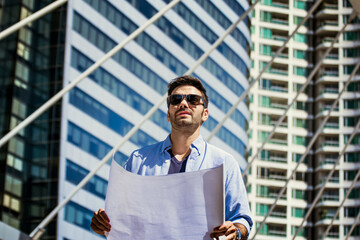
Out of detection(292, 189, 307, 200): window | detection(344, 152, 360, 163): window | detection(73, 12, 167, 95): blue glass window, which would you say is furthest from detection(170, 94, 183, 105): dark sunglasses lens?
detection(292, 189, 307, 200): window

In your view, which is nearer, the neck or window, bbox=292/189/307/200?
the neck

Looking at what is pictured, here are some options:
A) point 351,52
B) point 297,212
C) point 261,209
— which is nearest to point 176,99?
point 261,209

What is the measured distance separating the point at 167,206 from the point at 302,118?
52004 mm

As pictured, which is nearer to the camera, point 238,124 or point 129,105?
point 129,105

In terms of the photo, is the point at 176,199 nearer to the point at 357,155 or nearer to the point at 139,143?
the point at 139,143

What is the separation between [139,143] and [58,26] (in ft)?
23.9

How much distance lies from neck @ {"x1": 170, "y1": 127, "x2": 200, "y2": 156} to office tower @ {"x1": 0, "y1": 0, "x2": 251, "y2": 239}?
3178 centimetres

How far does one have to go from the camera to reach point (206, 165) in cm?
158

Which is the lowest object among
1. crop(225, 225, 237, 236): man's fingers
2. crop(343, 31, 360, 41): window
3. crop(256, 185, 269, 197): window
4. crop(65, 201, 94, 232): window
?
crop(225, 225, 237, 236): man's fingers

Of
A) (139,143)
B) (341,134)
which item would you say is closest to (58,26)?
(139,143)

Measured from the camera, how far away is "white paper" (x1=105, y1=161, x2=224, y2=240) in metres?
1.48

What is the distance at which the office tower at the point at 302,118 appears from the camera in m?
49.5

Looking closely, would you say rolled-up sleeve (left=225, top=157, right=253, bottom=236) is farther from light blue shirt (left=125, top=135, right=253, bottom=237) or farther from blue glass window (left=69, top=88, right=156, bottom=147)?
blue glass window (left=69, top=88, right=156, bottom=147)

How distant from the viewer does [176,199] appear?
1.50 metres
